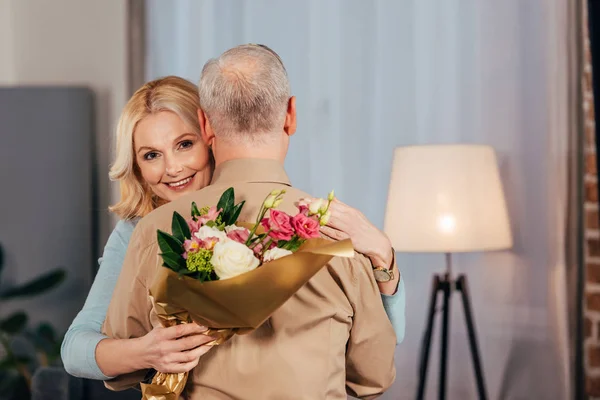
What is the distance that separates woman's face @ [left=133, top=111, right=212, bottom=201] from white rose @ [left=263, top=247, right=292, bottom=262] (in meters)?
0.79

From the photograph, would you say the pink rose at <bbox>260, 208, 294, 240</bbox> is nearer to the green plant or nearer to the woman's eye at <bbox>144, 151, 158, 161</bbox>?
the woman's eye at <bbox>144, 151, 158, 161</bbox>

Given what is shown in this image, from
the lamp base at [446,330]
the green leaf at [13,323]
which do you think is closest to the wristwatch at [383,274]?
A: the lamp base at [446,330]

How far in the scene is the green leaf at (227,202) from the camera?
4.91 feet

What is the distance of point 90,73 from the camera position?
4.63 meters

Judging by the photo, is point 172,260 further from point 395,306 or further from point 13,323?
point 13,323

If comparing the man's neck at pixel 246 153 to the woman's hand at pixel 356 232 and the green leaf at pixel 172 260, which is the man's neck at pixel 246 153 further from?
the green leaf at pixel 172 260

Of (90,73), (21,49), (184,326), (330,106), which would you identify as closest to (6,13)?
(21,49)

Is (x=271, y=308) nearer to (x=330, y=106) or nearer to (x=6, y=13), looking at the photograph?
(x=330, y=106)

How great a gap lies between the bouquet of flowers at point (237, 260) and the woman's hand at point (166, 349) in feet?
0.20

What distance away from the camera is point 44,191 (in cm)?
441

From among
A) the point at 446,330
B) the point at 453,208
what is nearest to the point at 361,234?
the point at 453,208

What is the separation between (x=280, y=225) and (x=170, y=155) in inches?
32.6

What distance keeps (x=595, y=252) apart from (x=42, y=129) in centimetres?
270

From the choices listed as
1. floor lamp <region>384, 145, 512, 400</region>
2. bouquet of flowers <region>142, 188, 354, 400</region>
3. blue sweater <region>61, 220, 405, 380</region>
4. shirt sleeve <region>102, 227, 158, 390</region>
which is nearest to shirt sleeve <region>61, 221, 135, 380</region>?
blue sweater <region>61, 220, 405, 380</region>
